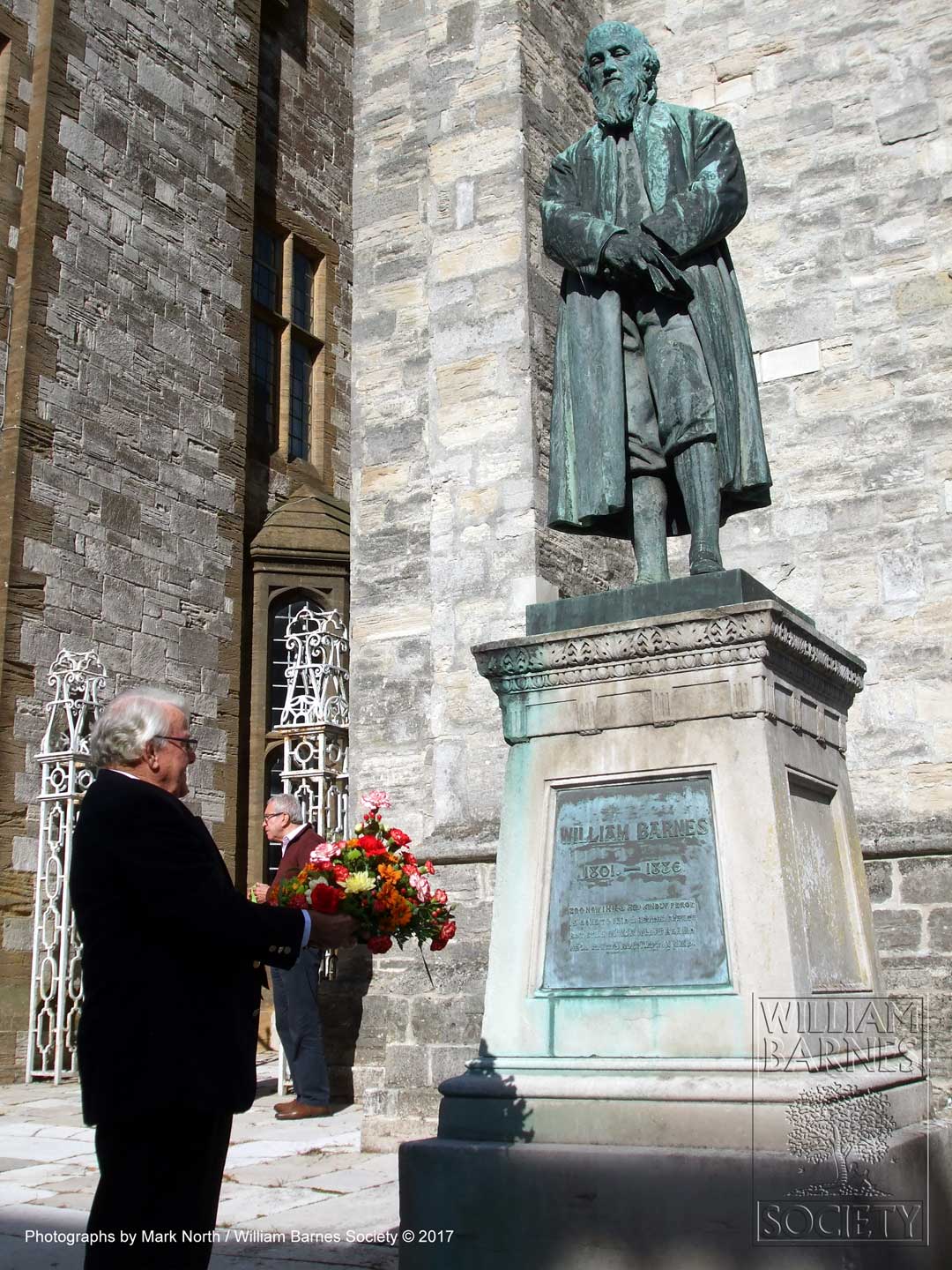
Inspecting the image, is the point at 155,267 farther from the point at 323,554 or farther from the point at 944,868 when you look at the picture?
the point at 944,868

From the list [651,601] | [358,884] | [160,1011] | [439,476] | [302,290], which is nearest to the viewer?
[160,1011]

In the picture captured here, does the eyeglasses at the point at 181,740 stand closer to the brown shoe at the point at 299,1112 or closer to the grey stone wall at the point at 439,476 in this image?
the grey stone wall at the point at 439,476

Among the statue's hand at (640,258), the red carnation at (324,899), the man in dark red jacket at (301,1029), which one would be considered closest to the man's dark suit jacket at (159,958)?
the red carnation at (324,899)

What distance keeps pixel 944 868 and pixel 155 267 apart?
952 centimetres

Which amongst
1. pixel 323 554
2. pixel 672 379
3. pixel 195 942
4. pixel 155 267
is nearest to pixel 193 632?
pixel 323 554

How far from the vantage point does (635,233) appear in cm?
454

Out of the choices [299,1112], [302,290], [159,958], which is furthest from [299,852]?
[302,290]

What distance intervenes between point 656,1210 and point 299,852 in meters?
4.13

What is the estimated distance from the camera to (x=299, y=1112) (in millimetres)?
7207

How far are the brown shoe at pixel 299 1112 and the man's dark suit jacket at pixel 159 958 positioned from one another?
445 cm

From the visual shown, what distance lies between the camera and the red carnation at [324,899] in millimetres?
3326

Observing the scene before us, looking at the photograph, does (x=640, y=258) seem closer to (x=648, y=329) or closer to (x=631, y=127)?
(x=648, y=329)

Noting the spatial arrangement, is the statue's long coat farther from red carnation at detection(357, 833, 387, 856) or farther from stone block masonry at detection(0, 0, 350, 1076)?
stone block masonry at detection(0, 0, 350, 1076)

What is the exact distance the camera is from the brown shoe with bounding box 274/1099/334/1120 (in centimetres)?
719
